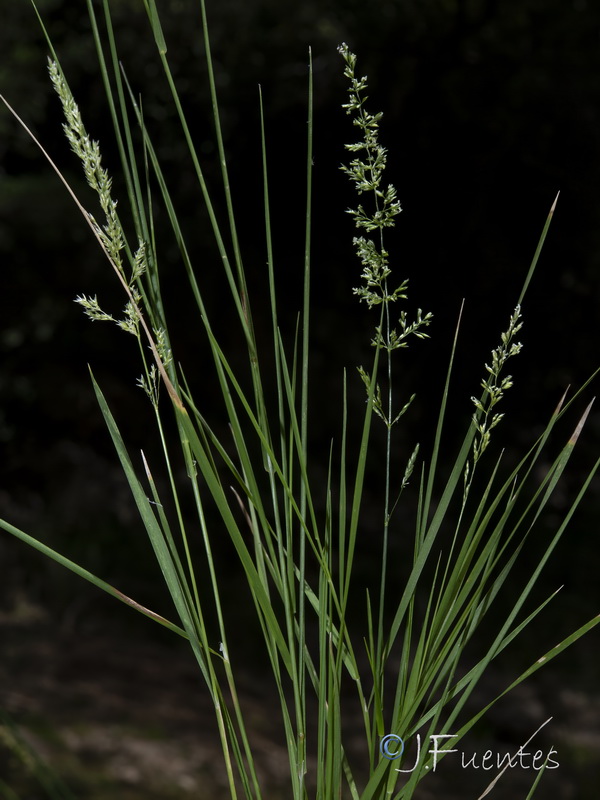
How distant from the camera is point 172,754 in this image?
9.11 ft

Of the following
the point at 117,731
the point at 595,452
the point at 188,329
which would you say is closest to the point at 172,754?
the point at 117,731

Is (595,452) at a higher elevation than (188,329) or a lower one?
higher

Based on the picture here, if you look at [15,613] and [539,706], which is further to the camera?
[15,613]

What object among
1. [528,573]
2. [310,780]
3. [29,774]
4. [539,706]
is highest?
[528,573]

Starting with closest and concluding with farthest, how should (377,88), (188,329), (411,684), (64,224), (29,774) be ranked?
(411,684) < (29,774) < (377,88) < (64,224) < (188,329)

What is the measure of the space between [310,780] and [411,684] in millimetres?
2495

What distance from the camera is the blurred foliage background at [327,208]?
3.46 meters

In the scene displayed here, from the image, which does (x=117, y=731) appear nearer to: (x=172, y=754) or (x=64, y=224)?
(x=172, y=754)

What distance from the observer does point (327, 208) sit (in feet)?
12.1

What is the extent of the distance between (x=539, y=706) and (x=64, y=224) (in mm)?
3174

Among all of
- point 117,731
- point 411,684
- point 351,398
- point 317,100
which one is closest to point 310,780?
point 117,731

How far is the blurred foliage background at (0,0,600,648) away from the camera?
136 inches

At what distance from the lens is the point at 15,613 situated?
150 inches

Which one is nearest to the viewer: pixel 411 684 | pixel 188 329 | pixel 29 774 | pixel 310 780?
pixel 411 684
